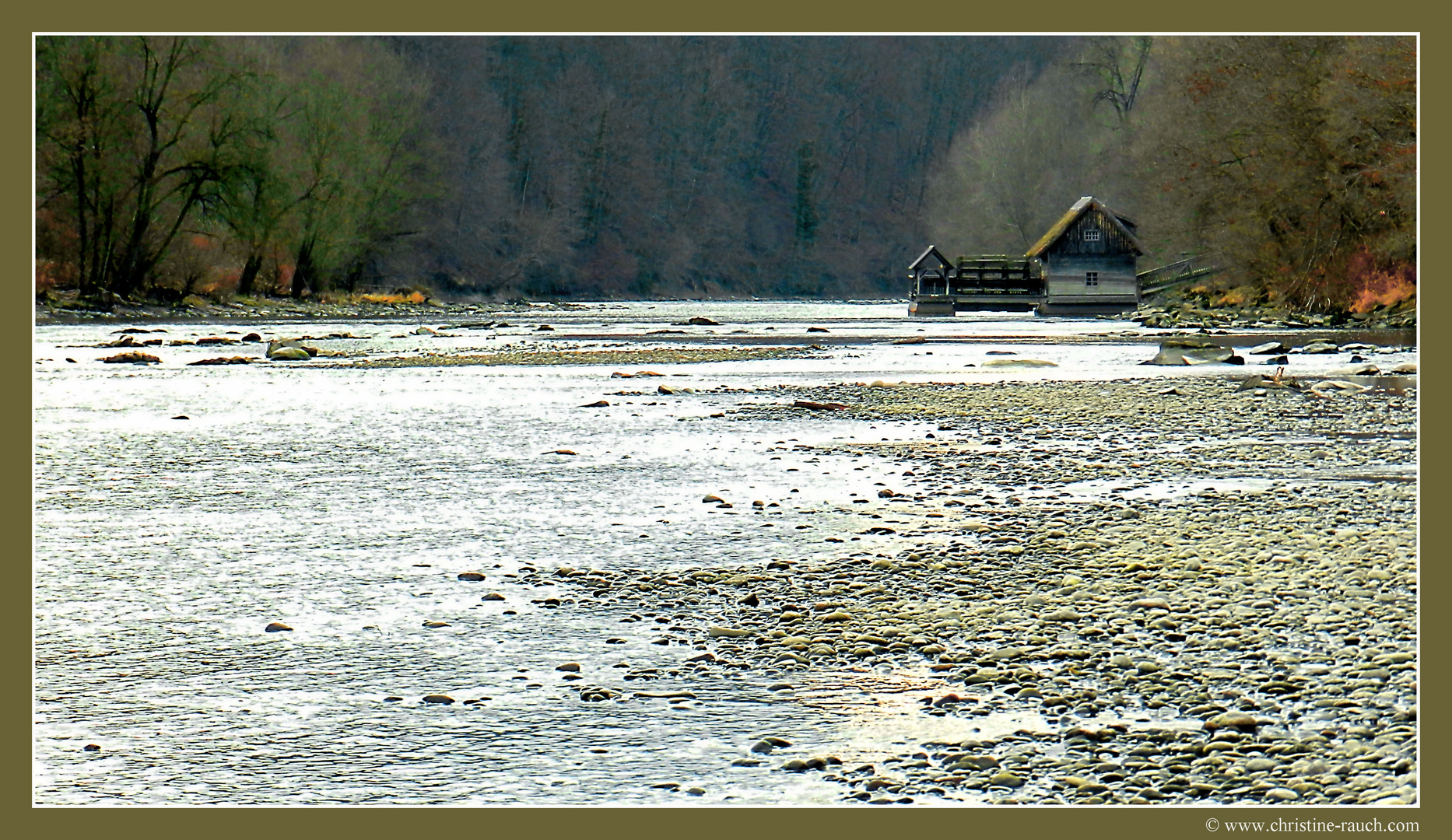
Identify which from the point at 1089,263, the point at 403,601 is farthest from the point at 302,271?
the point at 403,601

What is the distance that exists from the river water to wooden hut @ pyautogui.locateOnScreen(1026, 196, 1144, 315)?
38.0m

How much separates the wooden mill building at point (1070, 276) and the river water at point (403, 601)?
1478 inches

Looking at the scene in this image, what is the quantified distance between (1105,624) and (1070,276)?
47340mm

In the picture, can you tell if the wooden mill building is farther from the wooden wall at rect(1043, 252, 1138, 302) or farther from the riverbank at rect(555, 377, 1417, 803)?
the riverbank at rect(555, 377, 1417, 803)

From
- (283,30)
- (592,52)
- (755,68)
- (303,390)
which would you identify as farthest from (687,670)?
(755,68)

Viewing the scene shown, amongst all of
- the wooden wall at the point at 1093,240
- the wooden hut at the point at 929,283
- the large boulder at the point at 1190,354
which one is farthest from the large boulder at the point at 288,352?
the wooden wall at the point at 1093,240

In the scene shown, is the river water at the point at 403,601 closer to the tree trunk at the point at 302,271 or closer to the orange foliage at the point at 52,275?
the orange foliage at the point at 52,275

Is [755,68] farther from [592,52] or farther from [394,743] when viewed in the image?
[394,743]

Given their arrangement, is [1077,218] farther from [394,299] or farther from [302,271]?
[302,271]

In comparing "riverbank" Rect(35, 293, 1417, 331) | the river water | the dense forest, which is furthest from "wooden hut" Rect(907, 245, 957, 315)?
the river water

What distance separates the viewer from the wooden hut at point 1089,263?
50.4 meters

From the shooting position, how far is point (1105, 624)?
5344 mm

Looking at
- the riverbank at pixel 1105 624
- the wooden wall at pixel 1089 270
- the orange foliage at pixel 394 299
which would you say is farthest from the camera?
the orange foliage at pixel 394 299

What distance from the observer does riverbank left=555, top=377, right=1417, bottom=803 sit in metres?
3.90
